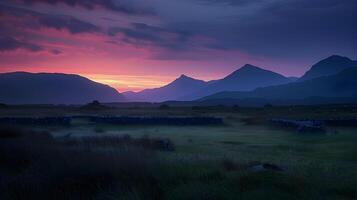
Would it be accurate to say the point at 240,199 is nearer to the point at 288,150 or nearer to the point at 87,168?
the point at 87,168

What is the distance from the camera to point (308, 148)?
19750 millimetres

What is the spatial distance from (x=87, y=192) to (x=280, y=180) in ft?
14.1

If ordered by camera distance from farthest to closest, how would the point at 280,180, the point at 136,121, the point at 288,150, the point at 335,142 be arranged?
the point at 136,121, the point at 335,142, the point at 288,150, the point at 280,180

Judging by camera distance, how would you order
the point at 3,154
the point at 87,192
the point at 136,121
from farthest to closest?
the point at 136,121
the point at 3,154
the point at 87,192

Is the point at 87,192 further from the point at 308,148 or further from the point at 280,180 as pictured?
the point at 308,148

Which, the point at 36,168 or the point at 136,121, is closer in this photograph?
the point at 36,168

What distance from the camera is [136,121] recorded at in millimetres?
37062

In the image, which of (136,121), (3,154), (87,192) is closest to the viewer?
(87,192)

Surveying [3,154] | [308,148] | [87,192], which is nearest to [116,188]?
[87,192]

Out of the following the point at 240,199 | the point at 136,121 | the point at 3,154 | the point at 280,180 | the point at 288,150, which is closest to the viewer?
the point at 240,199

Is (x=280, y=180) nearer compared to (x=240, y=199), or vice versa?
(x=240, y=199)

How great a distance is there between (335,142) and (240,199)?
16536 millimetres

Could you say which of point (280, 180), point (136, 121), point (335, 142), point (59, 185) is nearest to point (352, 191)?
point (280, 180)

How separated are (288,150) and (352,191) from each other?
10438 mm
